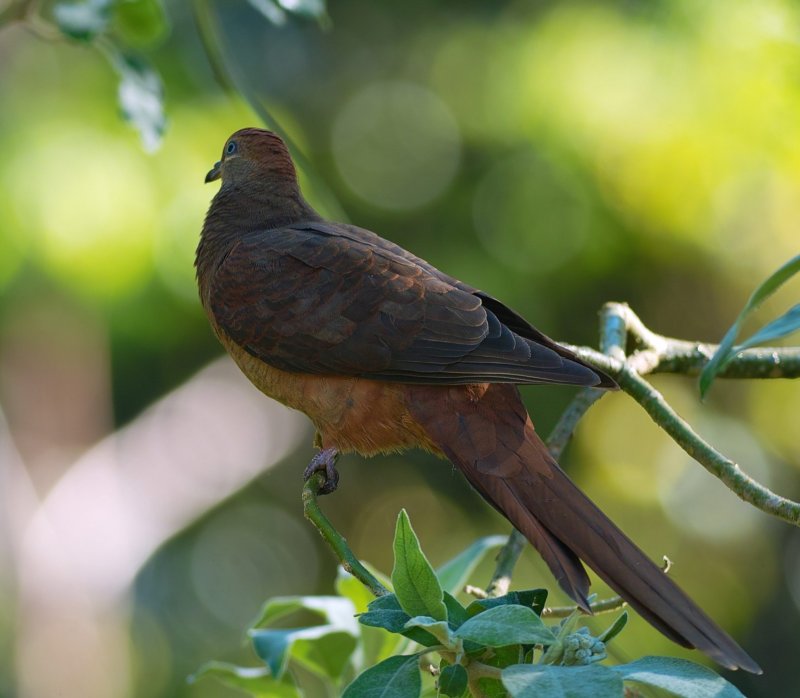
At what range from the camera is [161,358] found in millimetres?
8109

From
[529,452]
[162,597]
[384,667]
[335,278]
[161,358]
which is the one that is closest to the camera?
[384,667]

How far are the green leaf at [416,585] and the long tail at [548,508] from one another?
0.36 m

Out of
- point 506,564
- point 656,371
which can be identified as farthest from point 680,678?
point 656,371

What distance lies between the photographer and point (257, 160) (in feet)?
11.4

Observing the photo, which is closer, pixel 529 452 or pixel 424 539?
pixel 529 452

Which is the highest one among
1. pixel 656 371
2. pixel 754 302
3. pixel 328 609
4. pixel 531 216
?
pixel 531 216

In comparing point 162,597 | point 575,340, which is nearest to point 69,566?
point 162,597

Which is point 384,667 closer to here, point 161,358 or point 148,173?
point 148,173

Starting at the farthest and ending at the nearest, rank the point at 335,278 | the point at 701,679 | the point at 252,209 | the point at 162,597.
A: 1. the point at 162,597
2. the point at 252,209
3. the point at 335,278
4. the point at 701,679

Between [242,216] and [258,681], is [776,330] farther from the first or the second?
[242,216]

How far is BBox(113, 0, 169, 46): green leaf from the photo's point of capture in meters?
2.60

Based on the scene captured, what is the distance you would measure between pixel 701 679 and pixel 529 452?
1.02m

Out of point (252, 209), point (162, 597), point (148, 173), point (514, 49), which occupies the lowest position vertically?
point (162, 597)

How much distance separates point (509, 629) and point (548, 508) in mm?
889
